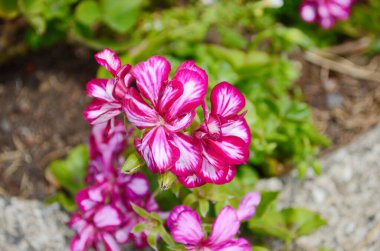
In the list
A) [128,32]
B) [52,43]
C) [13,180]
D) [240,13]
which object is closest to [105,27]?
[128,32]

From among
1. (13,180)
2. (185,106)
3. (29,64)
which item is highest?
(185,106)

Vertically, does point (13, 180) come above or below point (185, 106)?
below

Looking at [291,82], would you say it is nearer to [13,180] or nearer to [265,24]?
[265,24]

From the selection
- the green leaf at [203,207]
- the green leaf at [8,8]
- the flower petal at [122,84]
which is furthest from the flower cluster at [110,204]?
the green leaf at [8,8]

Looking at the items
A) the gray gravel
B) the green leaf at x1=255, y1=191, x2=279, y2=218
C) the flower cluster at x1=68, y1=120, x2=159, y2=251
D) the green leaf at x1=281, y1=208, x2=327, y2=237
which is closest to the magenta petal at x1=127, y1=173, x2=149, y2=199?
the flower cluster at x1=68, y1=120, x2=159, y2=251

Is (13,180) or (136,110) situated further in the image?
(13,180)

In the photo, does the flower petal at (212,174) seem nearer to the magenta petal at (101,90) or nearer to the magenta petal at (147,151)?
the magenta petal at (147,151)

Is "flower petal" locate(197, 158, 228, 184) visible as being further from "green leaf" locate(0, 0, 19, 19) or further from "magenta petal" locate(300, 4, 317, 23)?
"green leaf" locate(0, 0, 19, 19)

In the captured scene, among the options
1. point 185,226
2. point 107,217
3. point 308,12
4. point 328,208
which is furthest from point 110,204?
point 308,12

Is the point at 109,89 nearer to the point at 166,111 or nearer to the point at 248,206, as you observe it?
the point at 166,111
